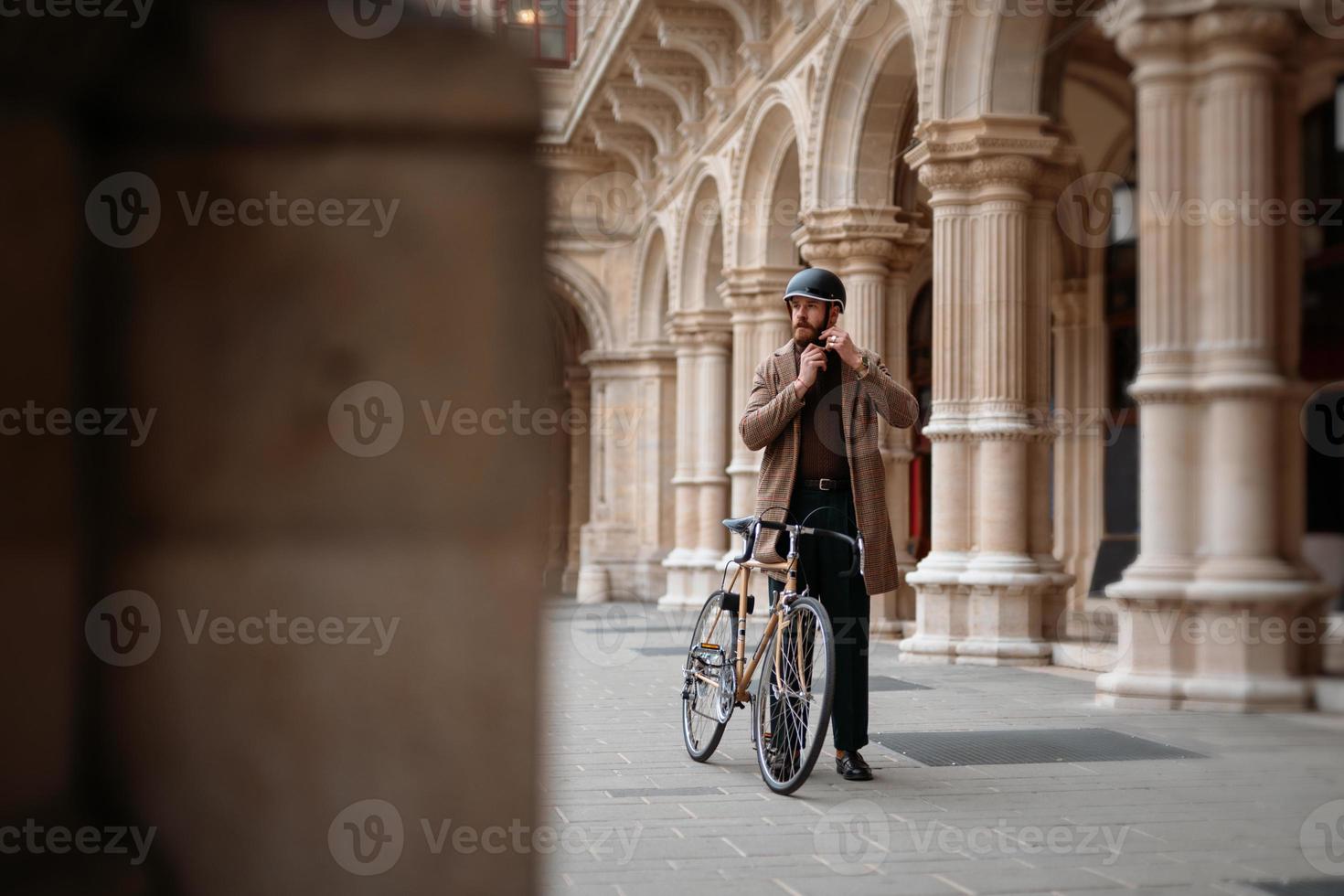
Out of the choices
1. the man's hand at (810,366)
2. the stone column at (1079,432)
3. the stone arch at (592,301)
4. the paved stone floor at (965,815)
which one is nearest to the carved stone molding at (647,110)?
the stone arch at (592,301)

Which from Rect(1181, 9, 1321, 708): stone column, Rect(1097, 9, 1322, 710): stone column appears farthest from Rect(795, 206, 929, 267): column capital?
Rect(1181, 9, 1321, 708): stone column

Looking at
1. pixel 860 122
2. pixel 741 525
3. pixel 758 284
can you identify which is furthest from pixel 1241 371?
pixel 758 284

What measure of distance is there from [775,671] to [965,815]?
923 millimetres

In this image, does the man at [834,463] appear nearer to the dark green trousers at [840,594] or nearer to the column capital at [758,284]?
the dark green trousers at [840,594]

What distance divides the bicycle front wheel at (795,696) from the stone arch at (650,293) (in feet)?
66.8

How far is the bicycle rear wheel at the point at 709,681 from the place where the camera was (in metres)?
5.88

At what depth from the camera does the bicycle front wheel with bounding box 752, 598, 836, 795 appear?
16.6 ft

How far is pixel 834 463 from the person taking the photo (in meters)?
5.73

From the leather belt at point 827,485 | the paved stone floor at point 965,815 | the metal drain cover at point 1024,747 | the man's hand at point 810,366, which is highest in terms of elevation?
the man's hand at point 810,366

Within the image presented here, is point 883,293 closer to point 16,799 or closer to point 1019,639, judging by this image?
point 1019,639

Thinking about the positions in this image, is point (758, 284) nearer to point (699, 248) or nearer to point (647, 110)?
point (699, 248)

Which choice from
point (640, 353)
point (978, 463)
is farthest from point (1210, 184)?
point (640, 353)

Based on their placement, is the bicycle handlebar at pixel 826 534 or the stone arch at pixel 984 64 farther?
the stone arch at pixel 984 64

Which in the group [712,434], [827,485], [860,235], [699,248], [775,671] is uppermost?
[699,248]
